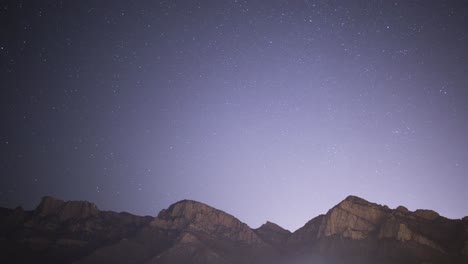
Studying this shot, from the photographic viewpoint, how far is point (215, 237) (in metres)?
167

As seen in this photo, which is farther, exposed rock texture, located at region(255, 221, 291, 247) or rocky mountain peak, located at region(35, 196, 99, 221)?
exposed rock texture, located at region(255, 221, 291, 247)

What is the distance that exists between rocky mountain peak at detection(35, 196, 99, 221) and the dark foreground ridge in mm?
450

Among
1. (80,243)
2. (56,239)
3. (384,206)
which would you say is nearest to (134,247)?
(80,243)

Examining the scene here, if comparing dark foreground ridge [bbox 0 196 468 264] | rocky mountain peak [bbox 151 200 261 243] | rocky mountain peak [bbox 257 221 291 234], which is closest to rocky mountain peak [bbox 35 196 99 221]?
dark foreground ridge [bbox 0 196 468 264]

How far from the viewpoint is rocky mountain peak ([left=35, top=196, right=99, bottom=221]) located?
167500mm

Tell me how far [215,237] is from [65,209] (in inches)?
2959

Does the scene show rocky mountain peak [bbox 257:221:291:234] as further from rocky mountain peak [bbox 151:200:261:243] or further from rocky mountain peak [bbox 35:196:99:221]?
rocky mountain peak [bbox 35:196:99:221]

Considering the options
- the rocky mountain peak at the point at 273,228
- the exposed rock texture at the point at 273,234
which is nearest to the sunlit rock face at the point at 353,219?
the exposed rock texture at the point at 273,234

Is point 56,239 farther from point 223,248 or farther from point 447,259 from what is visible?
point 447,259

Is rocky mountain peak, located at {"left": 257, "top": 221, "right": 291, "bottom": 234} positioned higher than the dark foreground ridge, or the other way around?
rocky mountain peak, located at {"left": 257, "top": 221, "right": 291, "bottom": 234}

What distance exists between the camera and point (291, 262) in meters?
150

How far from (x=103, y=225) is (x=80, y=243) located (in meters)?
24.4

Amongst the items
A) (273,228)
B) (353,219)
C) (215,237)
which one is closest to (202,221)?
(215,237)

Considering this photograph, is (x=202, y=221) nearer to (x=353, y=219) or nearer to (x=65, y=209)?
(x=65, y=209)
